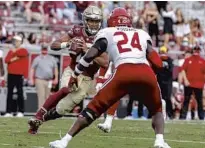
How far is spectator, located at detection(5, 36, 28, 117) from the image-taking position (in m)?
18.1

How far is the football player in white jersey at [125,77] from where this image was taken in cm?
842

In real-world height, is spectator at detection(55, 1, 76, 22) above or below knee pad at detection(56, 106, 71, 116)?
below

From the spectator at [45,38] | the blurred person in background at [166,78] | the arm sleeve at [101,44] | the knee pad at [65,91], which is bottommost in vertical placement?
the blurred person in background at [166,78]

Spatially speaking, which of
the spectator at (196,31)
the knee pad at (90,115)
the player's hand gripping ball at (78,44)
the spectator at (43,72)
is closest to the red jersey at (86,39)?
the player's hand gripping ball at (78,44)

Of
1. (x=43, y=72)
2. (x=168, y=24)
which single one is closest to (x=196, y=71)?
(x=43, y=72)

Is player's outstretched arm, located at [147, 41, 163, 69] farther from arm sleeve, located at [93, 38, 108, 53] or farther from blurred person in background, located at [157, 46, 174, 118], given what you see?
blurred person in background, located at [157, 46, 174, 118]

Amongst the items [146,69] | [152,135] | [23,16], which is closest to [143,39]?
[146,69]

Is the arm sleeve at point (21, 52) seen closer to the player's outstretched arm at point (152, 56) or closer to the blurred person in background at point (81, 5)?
the blurred person in background at point (81, 5)

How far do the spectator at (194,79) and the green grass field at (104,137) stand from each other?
16.5 ft

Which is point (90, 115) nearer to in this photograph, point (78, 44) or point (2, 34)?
point (78, 44)

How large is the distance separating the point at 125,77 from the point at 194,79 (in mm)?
10187

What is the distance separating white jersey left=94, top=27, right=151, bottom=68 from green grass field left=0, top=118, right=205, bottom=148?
1291mm

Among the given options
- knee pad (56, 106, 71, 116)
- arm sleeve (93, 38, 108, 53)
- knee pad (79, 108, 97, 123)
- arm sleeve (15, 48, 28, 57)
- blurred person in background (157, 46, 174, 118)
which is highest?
arm sleeve (93, 38, 108, 53)

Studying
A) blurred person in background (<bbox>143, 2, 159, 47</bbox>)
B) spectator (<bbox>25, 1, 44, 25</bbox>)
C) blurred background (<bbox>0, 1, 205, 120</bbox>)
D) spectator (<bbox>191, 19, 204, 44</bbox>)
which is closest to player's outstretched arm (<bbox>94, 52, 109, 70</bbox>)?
blurred background (<bbox>0, 1, 205, 120</bbox>)
